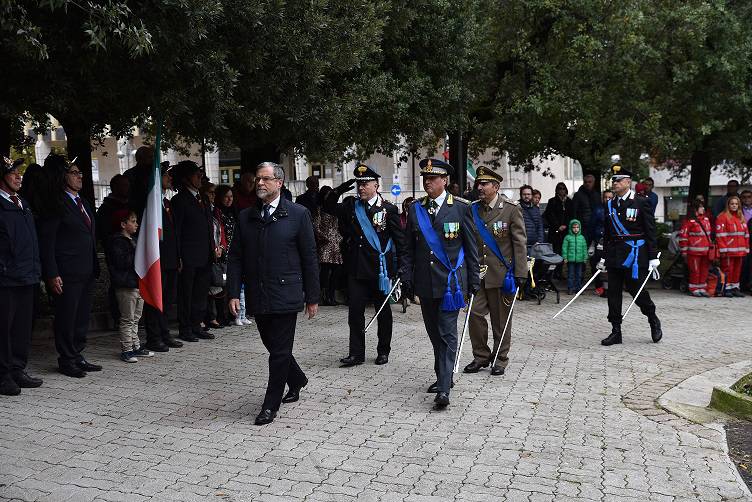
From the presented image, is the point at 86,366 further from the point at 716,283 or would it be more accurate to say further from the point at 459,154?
the point at 716,283

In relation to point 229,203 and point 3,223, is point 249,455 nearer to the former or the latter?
point 3,223

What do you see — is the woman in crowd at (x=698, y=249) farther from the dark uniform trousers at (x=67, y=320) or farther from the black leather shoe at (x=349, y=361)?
the dark uniform trousers at (x=67, y=320)

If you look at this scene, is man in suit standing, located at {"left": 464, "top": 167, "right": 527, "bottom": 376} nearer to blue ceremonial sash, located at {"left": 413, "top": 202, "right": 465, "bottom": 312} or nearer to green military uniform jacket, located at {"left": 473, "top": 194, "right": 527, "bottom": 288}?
green military uniform jacket, located at {"left": 473, "top": 194, "right": 527, "bottom": 288}

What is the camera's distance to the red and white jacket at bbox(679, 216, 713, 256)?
1625cm

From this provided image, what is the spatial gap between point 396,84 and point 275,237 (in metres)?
8.66

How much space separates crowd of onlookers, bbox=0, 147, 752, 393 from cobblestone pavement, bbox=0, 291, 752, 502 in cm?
62

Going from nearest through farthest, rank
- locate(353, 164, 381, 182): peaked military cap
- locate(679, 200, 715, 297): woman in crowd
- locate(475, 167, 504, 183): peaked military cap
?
locate(475, 167, 504, 183): peaked military cap → locate(353, 164, 381, 182): peaked military cap → locate(679, 200, 715, 297): woman in crowd

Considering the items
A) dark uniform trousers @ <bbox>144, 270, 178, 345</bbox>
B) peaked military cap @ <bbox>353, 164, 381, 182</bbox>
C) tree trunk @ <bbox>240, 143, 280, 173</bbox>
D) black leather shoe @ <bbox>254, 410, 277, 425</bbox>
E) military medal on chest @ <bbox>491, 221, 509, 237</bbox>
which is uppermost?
tree trunk @ <bbox>240, 143, 280, 173</bbox>

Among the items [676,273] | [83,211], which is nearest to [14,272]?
[83,211]

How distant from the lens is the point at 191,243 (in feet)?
34.7

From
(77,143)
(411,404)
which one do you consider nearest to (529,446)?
(411,404)

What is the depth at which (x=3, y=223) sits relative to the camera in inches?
304

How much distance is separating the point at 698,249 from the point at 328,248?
7.31 metres

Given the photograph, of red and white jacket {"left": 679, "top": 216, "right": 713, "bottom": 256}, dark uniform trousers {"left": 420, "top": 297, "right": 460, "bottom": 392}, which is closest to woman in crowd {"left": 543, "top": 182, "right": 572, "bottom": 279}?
red and white jacket {"left": 679, "top": 216, "right": 713, "bottom": 256}
